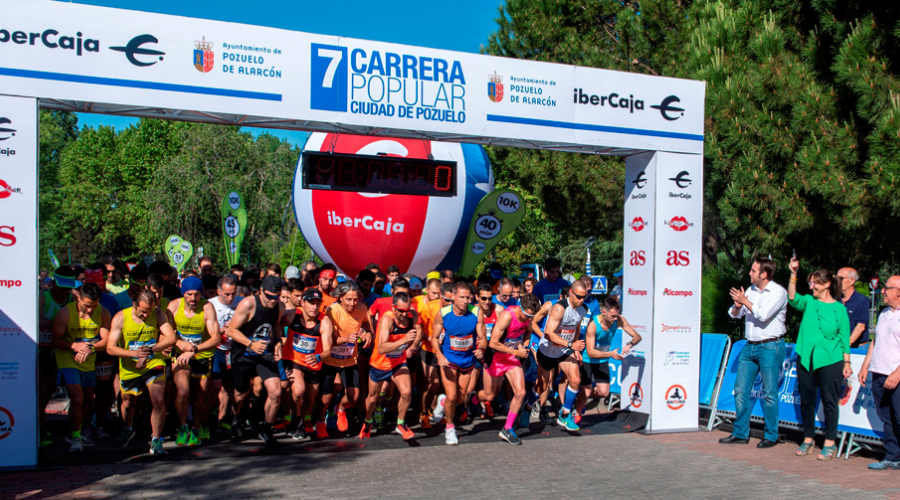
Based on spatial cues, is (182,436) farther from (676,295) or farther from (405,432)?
(676,295)

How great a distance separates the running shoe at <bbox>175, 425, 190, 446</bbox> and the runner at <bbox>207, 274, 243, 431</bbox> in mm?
428

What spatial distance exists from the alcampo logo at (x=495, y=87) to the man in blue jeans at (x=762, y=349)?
Answer: 3762 mm

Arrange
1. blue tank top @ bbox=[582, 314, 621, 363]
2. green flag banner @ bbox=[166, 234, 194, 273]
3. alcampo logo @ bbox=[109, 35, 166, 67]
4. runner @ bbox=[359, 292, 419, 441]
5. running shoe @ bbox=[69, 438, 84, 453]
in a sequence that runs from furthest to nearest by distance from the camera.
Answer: green flag banner @ bbox=[166, 234, 194, 273]
blue tank top @ bbox=[582, 314, 621, 363]
runner @ bbox=[359, 292, 419, 441]
running shoe @ bbox=[69, 438, 84, 453]
alcampo logo @ bbox=[109, 35, 166, 67]

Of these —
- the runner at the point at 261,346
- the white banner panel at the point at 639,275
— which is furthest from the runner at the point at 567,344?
the runner at the point at 261,346

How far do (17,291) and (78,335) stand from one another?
889mm

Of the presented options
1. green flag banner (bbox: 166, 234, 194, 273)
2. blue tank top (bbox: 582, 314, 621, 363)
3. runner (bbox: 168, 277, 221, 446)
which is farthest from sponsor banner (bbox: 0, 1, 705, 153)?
green flag banner (bbox: 166, 234, 194, 273)

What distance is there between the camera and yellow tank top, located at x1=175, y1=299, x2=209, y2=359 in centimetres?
791

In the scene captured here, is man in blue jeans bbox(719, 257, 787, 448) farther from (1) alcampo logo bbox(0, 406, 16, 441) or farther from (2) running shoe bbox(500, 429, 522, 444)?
(1) alcampo logo bbox(0, 406, 16, 441)

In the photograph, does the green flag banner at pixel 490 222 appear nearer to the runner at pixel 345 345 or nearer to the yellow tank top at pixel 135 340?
the runner at pixel 345 345

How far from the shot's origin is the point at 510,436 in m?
8.67

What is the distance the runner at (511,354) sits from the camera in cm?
873

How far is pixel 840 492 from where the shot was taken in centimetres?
659

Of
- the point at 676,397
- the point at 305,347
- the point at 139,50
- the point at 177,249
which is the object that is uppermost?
the point at 139,50

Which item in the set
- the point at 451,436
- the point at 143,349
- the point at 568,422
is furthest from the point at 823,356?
the point at 143,349
